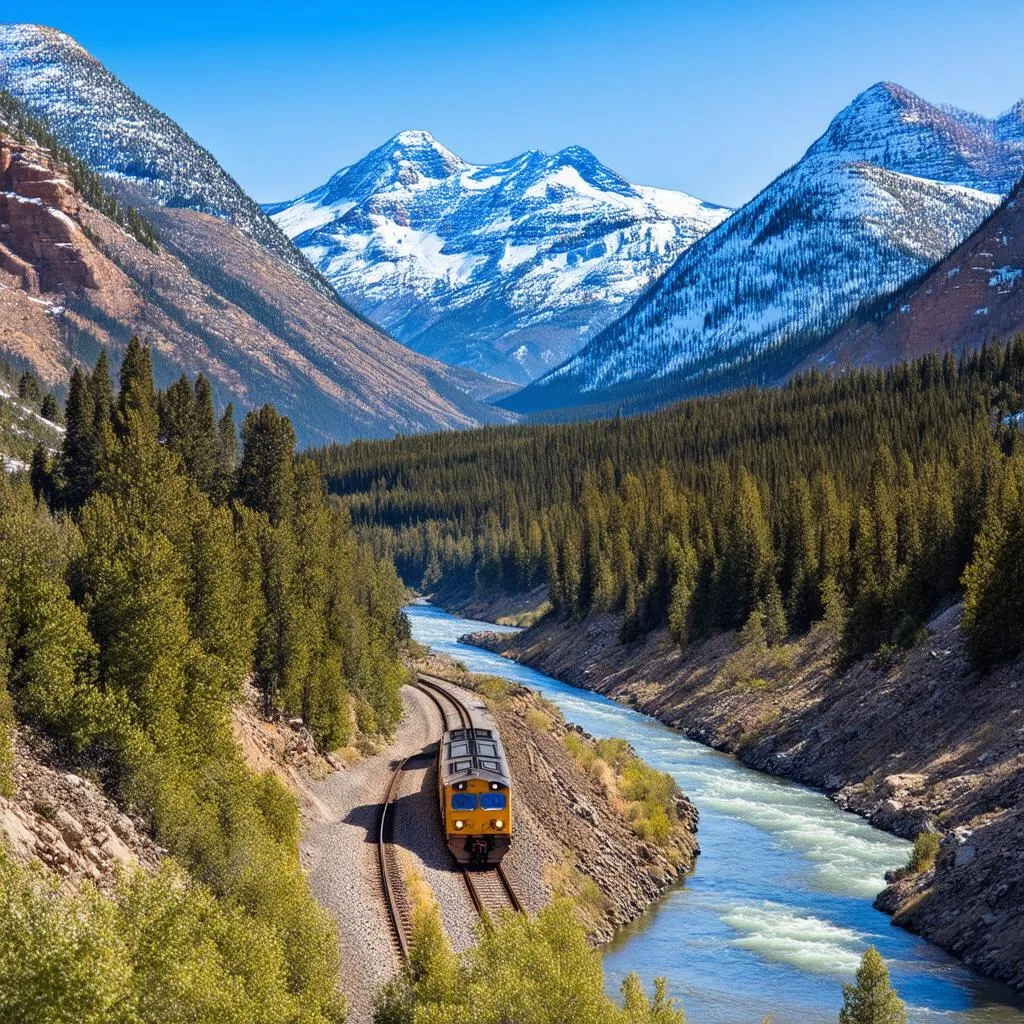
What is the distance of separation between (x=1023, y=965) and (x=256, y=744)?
26.5 m

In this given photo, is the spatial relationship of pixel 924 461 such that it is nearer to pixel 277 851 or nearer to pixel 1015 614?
pixel 1015 614

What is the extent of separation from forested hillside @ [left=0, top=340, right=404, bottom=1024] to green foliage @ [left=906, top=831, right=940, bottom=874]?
70.8 ft

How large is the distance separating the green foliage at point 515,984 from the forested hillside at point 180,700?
204 cm

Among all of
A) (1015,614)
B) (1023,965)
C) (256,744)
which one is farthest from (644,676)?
(1023,965)

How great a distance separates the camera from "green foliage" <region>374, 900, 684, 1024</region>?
78.4 feet

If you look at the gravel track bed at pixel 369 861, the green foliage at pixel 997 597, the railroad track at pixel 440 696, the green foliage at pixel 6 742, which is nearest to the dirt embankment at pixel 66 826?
the green foliage at pixel 6 742

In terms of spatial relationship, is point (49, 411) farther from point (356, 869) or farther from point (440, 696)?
point (356, 869)

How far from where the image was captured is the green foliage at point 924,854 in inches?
1797

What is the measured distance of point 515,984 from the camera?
24.0m

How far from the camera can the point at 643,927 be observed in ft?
140

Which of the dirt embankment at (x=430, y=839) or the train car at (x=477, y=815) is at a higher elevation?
the train car at (x=477, y=815)

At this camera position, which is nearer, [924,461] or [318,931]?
[318,931]

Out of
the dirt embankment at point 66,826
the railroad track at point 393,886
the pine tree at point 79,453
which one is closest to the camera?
the dirt embankment at point 66,826

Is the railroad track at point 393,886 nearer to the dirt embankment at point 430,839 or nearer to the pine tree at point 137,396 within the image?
the dirt embankment at point 430,839
